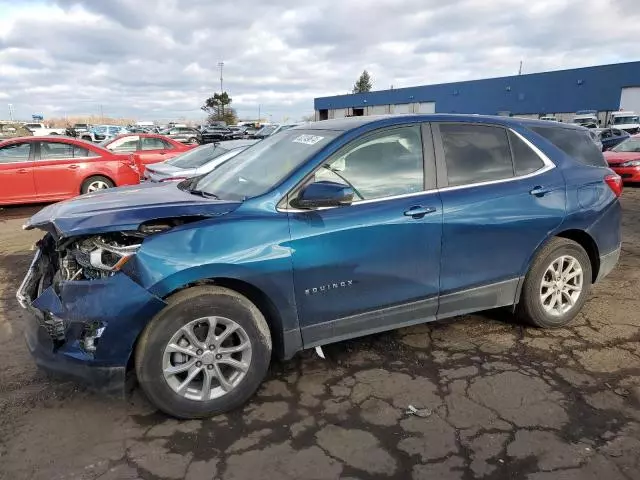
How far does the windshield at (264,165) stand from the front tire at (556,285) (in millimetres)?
2000

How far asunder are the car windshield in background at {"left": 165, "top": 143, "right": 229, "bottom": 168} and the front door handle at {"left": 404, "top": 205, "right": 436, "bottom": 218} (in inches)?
234

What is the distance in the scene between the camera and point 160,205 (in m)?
3.18

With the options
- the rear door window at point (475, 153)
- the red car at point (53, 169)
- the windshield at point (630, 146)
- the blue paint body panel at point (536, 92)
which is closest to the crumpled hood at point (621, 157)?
the windshield at point (630, 146)

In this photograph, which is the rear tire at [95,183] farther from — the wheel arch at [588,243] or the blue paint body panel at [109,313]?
the wheel arch at [588,243]

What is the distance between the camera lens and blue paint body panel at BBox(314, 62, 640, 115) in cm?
4197

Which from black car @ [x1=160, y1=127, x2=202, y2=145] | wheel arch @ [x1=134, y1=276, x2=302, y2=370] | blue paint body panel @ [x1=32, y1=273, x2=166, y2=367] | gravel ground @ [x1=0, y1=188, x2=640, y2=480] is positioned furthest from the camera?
black car @ [x1=160, y1=127, x2=202, y2=145]

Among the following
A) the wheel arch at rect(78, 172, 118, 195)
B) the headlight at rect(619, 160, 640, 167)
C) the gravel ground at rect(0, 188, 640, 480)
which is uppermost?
the headlight at rect(619, 160, 640, 167)

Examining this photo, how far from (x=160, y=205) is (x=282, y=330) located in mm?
1084

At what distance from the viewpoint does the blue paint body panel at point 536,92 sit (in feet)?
138

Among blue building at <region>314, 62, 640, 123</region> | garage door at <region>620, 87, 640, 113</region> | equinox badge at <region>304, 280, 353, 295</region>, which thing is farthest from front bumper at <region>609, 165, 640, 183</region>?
garage door at <region>620, 87, 640, 113</region>

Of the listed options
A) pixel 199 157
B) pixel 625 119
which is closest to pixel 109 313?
pixel 199 157

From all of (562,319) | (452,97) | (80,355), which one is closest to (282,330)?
(80,355)

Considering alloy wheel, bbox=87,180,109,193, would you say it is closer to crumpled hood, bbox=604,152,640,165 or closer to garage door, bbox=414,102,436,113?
crumpled hood, bbox=604,152,640,165

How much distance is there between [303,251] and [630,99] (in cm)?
4608
